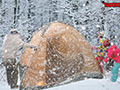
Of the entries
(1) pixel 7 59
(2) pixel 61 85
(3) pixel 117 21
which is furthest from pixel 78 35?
(3) pixel 117 21

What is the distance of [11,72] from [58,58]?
1.49 m

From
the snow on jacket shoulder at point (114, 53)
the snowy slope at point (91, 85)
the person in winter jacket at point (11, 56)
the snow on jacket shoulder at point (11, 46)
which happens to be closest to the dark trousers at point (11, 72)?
the person in winter jacket at point (11, 56)

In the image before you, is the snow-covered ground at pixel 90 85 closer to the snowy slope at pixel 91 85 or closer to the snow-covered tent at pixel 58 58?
the snowy slope at pixel 91 85

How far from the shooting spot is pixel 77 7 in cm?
A: 1474

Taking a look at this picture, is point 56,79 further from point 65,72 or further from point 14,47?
point 14,47

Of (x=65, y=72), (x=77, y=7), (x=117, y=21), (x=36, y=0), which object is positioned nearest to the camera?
(x=65, y=72)

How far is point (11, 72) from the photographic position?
17.4 feet

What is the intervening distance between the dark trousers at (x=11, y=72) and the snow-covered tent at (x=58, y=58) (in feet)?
0.90

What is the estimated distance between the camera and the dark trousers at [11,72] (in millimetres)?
5270

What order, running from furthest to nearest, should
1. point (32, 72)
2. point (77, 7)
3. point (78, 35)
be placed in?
point (77, 7) → point (78, 35) → point (32, 72)

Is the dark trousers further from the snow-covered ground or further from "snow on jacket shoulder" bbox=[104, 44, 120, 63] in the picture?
"snow on jacket shoulder" bbox=[104, 44, 120, 63]

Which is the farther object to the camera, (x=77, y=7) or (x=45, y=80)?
(x=77, y=7)

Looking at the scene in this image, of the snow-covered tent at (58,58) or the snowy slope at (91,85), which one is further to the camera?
the snow-covered tent at (58,58)

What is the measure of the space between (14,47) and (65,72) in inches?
67.8
